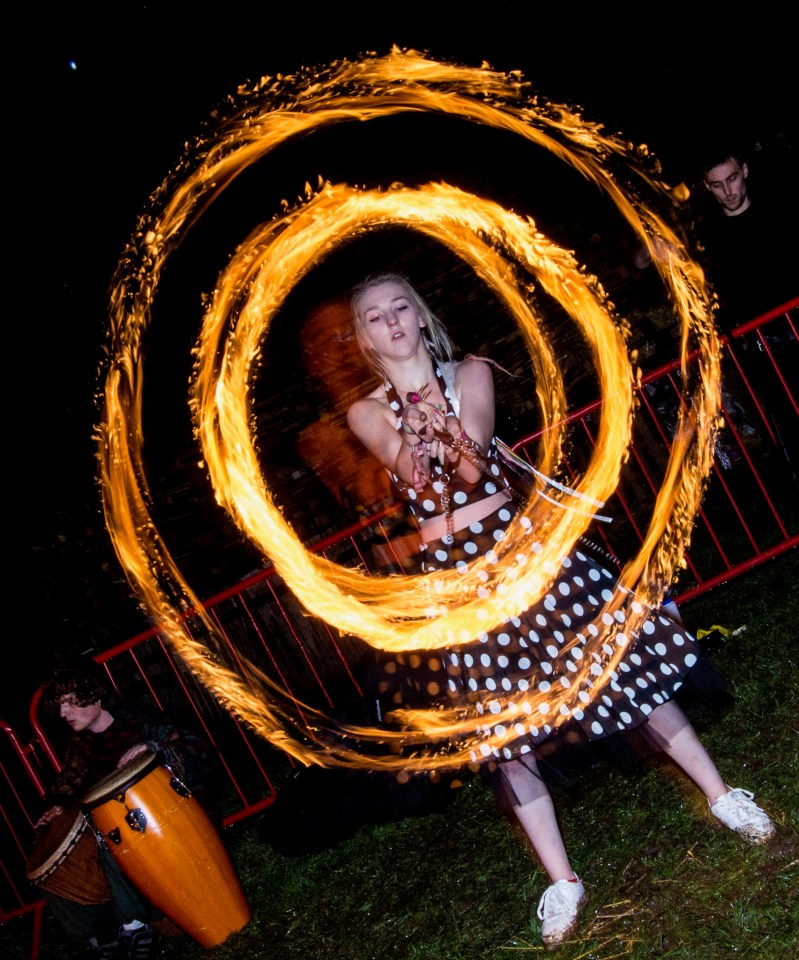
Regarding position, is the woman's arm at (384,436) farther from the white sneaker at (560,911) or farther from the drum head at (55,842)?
the drum head at (55,842)

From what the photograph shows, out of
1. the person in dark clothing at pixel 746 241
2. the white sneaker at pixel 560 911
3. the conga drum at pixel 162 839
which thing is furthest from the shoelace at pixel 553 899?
the person in dark clothing at pixel 746 241

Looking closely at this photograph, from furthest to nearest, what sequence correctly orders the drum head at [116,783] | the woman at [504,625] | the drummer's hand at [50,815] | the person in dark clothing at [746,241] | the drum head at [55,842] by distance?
1. the person in dark clothing at [746,241]
2. the drummer's hand at [50,815]
3. the drum head at [55,842]
4. the drum head at [116,783]
5. the woman at [504,625]

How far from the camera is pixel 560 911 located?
105 inches

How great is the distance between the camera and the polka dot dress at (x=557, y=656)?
2580mm

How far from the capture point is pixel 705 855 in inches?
107

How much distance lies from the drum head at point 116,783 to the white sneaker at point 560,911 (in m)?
1.81

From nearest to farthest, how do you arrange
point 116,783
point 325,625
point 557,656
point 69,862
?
point 557,656 → point 116,783 → point 69,862 → point 325,625

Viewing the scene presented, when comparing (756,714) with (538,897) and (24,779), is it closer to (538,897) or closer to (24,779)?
→ (538,897)

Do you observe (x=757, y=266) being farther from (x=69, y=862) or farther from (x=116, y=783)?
(x=69, y=862)

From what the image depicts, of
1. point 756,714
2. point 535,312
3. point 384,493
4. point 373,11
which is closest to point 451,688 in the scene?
point 756,714

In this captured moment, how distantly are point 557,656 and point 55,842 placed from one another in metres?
2.66

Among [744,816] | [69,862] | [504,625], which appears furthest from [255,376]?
[744,816]

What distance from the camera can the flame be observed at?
277cm

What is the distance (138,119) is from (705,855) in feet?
22.6
